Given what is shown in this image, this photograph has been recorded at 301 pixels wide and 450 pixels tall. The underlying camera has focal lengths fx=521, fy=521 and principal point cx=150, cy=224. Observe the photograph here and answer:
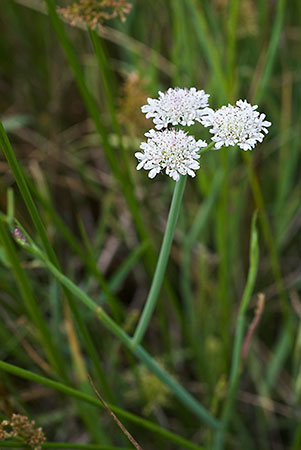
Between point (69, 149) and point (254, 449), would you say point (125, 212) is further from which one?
point (254, 449)

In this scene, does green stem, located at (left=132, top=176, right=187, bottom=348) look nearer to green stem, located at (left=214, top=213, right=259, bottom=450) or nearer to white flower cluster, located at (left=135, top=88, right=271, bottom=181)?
white flower cluster, located at (left=135, top=88, right=271, bottom=181)

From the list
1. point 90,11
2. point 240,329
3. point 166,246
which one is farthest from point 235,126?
point 240,329

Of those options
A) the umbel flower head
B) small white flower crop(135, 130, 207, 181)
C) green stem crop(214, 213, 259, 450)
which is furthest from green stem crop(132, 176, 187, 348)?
the umbel flower head

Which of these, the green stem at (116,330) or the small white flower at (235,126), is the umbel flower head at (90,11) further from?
the green stem at (116,330)

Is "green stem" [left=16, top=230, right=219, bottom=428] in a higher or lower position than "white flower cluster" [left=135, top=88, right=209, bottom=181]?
lower

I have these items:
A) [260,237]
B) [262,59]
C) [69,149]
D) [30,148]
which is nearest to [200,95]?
[262,59]

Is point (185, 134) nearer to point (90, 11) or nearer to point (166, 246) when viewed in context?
point (166, 246)

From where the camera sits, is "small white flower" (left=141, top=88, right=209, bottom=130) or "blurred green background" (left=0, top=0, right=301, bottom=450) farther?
"blurred green background" (left=0, top=0, right=301, bottom=450)

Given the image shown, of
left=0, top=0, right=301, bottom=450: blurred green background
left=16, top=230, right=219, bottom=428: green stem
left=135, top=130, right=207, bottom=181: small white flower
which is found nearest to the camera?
left=135, top=130, right=207, bottom=181: small white flower

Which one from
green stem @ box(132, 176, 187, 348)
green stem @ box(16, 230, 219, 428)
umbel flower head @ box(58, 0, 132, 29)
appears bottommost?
green stem @ box(16, 230, 219, 428)
